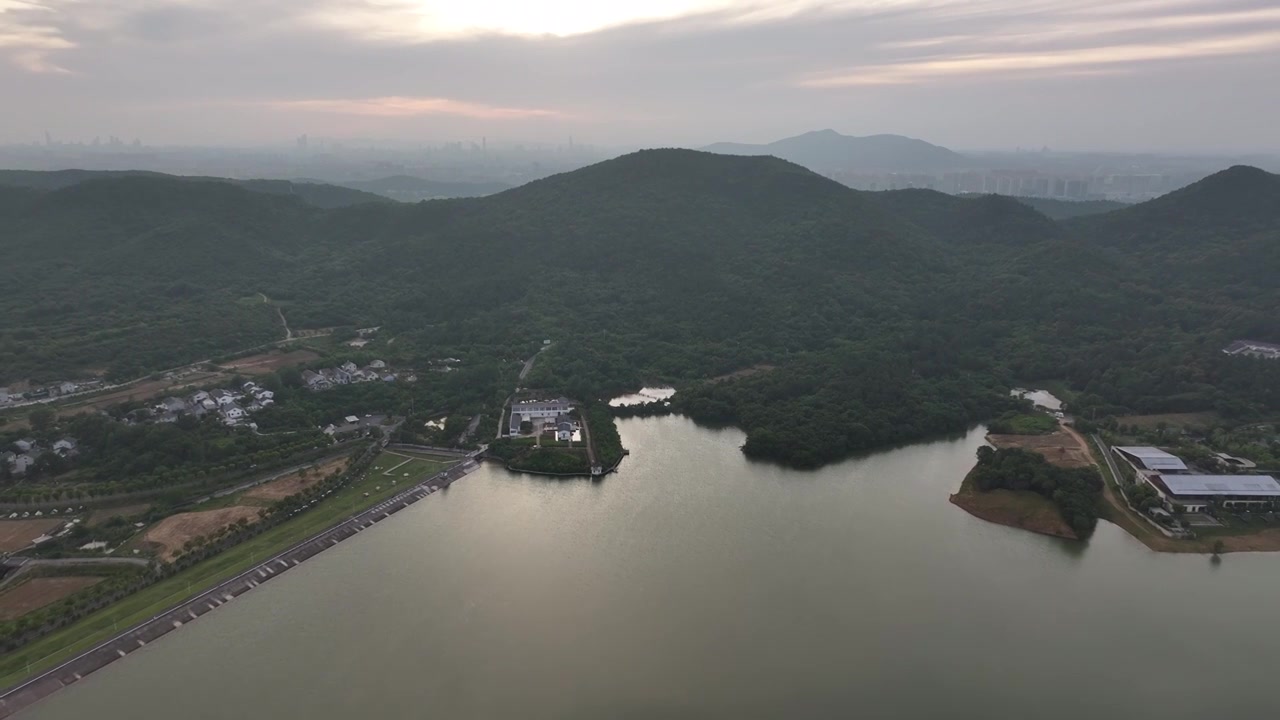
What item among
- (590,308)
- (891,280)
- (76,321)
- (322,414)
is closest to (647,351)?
(590,308)

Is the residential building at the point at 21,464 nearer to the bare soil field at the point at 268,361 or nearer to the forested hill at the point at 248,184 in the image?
the bare soil field at the point at 268,361

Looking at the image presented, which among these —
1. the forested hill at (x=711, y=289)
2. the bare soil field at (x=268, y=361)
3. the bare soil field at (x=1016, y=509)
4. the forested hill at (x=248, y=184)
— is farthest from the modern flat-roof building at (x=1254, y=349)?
the forested hill at (x=248, y=184)

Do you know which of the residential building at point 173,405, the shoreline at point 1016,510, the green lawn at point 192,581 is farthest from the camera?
the residential building at point 173,405

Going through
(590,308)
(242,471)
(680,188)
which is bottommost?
(242,471)

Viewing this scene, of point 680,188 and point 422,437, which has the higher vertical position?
point 680,188

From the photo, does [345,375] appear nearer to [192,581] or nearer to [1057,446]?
[192,581]

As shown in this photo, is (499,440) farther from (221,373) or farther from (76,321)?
A: (76,321)
